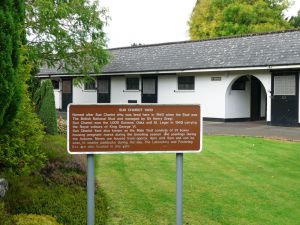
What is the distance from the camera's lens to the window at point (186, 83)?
1079 inches

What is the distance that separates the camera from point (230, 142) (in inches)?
643

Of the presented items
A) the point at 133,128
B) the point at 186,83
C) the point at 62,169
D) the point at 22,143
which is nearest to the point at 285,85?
the point at 186,83

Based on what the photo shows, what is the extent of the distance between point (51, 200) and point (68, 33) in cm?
1163

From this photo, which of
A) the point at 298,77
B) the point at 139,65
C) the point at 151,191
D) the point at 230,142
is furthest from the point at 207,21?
the point at 151,191

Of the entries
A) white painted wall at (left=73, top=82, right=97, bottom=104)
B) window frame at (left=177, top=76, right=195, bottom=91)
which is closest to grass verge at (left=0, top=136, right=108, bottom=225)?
window frame at (left=177, top=76, right=195, bottom=91)

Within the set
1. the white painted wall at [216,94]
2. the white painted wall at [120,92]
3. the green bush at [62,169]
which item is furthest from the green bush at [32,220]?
the white painted wall at [120,92]

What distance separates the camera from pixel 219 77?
84.8ft

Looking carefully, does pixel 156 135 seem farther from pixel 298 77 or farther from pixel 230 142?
pixel 298 77

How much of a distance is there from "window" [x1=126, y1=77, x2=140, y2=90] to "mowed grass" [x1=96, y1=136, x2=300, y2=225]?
1733cm

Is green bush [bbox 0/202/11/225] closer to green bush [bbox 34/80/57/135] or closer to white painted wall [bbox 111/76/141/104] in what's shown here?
green bush [bbox 34/80/57/135]

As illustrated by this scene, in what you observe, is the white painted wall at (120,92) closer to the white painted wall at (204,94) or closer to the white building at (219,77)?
the white building at (219,77)

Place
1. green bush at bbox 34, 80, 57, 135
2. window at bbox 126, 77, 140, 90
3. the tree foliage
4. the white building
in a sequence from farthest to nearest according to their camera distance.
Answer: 1. window at bbox 126, 77, 140, 90
2. the white building
3. green bush at bbox 34, 80, 57, 135
4. the tree foliage

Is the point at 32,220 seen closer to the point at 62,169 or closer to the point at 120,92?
the point at 62,169

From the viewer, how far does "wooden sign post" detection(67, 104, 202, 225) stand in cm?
543
